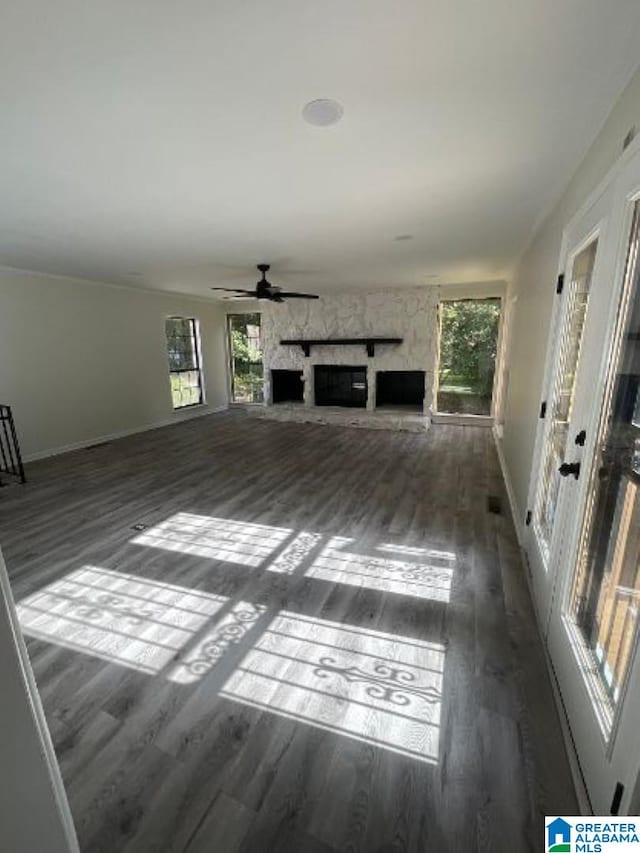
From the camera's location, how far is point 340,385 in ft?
25.0

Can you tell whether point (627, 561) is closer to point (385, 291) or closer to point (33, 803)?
point (33, 803)

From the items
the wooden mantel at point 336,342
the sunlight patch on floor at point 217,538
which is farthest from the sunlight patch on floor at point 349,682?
the wooden mantel at point 336,342

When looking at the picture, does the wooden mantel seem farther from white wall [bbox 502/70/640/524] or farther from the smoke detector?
the smoke detector

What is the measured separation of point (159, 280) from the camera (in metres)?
5.59

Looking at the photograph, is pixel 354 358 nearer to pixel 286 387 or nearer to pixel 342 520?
pixel 286 387

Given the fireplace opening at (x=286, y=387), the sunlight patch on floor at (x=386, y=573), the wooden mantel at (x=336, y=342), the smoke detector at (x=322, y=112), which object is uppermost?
the smoke detector at (x=322, y=112)

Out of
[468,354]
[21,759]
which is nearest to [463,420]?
[468,354]

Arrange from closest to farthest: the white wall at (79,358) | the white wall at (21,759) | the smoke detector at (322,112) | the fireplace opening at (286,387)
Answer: the white wall at (21,759), the smoke detector at (322,112), the white wall at (79,358), the fireplace opening at (286,387)

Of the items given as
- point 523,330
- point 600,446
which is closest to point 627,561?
point 600,446

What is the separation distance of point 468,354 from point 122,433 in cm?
611

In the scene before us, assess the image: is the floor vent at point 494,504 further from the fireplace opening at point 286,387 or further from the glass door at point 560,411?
the fireplace opening at point 286,387

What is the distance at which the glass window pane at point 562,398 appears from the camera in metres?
2.06

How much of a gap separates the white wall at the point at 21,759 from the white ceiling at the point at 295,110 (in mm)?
1548

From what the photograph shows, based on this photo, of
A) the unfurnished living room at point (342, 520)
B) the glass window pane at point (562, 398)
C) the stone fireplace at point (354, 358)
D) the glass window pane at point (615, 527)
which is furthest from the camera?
the stone fireplace at point (354, 358)
